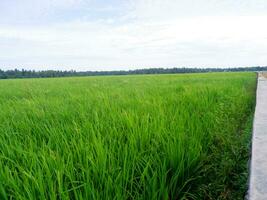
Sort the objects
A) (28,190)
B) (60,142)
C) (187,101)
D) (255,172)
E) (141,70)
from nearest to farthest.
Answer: (28,190), (255,172), (60,142), (187,101), (141,70)

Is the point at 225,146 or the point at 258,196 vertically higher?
the point at 258,196

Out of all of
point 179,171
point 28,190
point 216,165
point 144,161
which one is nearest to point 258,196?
point 179,171

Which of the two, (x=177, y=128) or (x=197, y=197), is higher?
(x=177, y=128)

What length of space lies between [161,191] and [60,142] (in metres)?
0.67

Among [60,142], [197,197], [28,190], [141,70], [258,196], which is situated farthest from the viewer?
[141,70]

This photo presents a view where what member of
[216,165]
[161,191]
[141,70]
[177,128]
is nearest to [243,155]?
[216,165]

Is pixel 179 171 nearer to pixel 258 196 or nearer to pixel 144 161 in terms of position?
pixel 144 161

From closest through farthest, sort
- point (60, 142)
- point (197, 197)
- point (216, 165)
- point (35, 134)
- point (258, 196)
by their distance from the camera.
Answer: point (258, 196) < point (197, 197) < point (60, 142) < point (216, 165) < point (35, 134)

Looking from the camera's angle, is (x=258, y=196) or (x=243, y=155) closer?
(x=258, y=196)

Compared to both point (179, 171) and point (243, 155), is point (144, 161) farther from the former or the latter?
point (243, 155)

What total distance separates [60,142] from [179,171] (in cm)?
66

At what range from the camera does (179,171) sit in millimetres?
1205

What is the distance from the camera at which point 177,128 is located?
1.68 m

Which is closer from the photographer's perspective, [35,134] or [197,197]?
[197,197]
